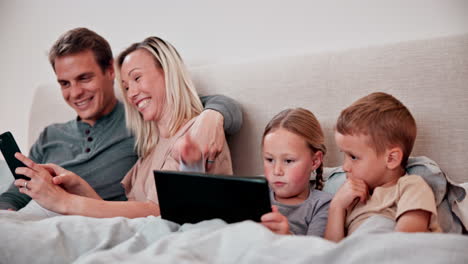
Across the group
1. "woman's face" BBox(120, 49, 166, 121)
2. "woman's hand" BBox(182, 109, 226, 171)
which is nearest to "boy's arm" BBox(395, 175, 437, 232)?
"woman's hand" BBox(182, 109, 226, 171)

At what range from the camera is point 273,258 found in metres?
0.68

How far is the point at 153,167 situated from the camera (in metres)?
1.40

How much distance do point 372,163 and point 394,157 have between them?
0.05 metres

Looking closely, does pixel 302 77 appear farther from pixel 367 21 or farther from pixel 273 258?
pixel 273 258

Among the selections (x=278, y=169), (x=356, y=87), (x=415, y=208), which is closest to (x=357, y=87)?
(x=356, y=87)

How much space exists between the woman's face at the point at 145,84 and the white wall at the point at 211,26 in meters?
0.43

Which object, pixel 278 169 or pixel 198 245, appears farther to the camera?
pixel 278 169

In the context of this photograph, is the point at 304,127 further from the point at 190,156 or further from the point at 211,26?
the point at 211,26

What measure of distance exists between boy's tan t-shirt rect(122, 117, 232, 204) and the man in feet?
0.26

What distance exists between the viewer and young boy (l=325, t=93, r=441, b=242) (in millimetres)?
1015

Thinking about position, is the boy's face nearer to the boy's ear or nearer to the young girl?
the boy's ear

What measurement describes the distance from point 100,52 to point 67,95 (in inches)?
8.2

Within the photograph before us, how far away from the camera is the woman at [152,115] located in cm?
137

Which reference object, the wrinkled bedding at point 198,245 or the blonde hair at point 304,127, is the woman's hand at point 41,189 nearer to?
the wrinkled bedding at point 198,245
